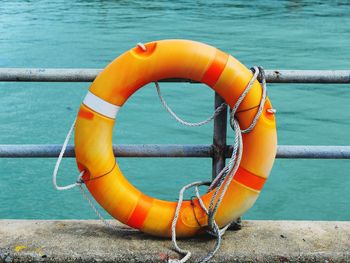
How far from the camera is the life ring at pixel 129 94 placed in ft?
7.95

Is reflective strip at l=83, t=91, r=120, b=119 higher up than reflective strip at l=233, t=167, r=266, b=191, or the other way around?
reflective strip at l=83, t=91, r=120, b=119

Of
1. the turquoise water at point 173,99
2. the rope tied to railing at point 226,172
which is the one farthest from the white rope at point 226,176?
the turquoise water at point 173,99

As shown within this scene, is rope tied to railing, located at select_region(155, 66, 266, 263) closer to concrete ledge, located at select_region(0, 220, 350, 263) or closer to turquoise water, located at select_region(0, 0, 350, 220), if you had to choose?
concrete ledge, located at select_region(0, 220, 350, 263)

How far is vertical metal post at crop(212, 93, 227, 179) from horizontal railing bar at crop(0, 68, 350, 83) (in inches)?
9.0

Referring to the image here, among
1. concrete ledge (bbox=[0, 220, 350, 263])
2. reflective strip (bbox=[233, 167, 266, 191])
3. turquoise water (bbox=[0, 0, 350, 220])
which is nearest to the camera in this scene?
concrete ledge (bbox=[0, 220, 350, 263])

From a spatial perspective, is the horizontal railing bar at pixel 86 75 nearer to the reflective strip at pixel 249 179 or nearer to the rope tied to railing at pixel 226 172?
the rope tied to railing at pixel 226 172

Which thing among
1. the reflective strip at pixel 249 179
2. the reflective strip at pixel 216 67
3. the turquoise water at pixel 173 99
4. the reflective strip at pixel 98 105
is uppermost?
the reflective strip at pixel 216 67

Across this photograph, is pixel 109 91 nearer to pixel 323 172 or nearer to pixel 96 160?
pixel 96 160

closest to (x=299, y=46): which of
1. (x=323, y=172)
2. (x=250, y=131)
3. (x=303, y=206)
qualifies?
(x=323, y=172)

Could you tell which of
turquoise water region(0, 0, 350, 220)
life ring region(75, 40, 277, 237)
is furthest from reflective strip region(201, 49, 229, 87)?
turquoise water region(0, 0, 350, 220)

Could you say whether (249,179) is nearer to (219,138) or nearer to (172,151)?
(219,138)

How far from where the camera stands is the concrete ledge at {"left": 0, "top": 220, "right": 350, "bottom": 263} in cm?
239

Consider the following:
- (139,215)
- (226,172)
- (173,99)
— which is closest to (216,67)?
(226,172)

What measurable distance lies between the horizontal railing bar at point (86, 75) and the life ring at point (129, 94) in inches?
3.2
